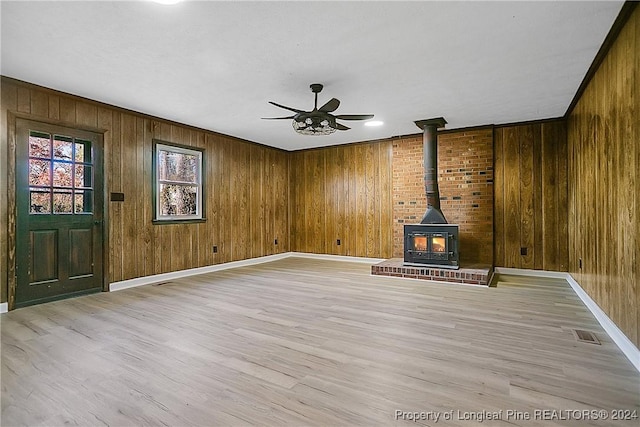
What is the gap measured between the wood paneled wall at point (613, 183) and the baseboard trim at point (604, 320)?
0.17 feet

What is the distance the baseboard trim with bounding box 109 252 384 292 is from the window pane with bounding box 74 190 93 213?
40.2 inches

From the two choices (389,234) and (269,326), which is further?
(389,234)

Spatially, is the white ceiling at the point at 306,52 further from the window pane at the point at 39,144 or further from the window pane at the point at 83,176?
the window pane at the point at 83,176

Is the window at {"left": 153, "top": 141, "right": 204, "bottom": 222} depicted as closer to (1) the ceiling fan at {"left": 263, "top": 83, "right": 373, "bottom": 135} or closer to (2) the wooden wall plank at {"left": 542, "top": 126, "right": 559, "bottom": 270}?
(1) the ceiling fan at {"left": 263, "top": 83, "right": 373, "bottom": 135}

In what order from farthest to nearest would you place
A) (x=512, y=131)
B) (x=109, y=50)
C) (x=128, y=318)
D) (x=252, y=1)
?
(x=512, y=131)
(x=128, y=318)
(x=109, y=50)
(x=252, y=1)

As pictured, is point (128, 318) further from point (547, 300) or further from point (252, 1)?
point (547, 300)

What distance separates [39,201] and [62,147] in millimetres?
696

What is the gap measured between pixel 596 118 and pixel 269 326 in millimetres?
3728

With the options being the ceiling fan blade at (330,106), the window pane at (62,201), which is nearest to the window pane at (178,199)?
the window pane at (62,201)

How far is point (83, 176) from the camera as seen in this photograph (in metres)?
4.12

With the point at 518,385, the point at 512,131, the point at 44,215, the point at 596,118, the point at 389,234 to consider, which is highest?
the point at 512,131

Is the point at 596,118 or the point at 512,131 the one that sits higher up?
the point at 512,131

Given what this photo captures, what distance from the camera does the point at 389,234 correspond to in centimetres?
644

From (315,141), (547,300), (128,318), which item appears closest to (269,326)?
(128,318)
